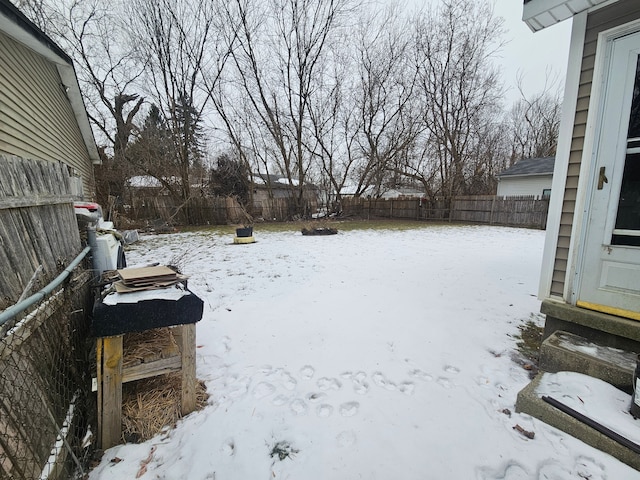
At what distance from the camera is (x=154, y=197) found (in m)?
12.5

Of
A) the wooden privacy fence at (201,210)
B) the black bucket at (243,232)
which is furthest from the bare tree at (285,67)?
the black bucket at (243,232)

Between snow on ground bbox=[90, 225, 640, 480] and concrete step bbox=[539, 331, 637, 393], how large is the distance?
0.86 ft

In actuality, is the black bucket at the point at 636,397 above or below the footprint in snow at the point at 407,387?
above

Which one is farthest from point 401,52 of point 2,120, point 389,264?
point 2,120

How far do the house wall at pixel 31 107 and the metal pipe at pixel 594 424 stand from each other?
6.43 meters

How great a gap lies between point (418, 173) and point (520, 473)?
16.5 m

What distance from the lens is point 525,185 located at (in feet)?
50.5

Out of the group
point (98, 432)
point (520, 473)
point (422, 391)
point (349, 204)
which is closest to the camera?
point (520, 473)

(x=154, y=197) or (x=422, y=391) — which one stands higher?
(x=154, y=197)

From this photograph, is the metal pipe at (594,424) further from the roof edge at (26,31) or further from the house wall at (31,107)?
the roof edge at (26,31)

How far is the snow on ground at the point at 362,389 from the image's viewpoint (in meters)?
1.39

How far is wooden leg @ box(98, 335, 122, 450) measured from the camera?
149 centimetres

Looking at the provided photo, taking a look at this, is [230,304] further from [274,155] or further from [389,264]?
[274,155]

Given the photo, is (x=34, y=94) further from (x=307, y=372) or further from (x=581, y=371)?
(x=581, y=371)
